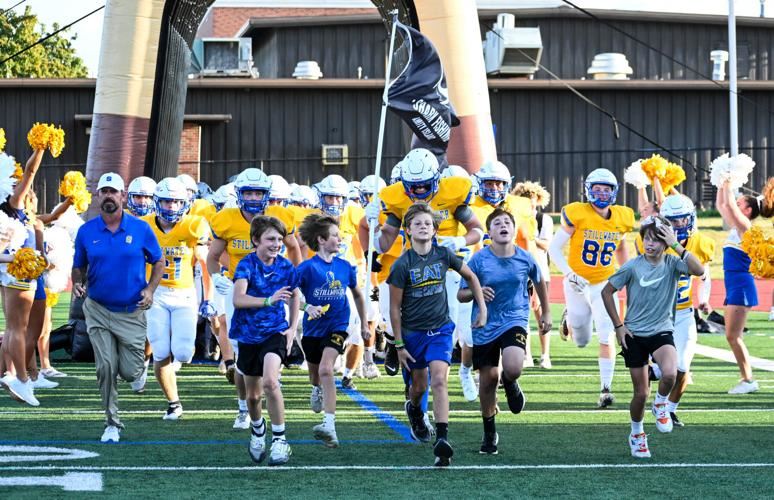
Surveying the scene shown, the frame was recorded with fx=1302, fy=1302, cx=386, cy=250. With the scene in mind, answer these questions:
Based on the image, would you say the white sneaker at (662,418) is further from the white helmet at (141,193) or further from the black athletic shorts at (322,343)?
the white helmet at (141,193)

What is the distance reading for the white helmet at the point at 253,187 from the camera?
9641mm

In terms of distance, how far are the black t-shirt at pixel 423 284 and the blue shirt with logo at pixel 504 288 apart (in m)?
0.31

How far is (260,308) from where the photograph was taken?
7957mm

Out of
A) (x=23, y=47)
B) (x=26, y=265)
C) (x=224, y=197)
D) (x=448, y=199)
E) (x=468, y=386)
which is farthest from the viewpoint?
(x=23, y=47)

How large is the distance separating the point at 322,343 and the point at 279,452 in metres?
1.17

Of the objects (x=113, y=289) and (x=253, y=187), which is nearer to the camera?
(x=113, y=289)

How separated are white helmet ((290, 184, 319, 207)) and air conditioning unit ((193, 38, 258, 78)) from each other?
17.7 m

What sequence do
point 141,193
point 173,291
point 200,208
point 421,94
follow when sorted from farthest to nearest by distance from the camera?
point 200,208
point 421,94
point 141,193
point 173,291

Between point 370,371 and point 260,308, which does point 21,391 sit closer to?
point 260,308

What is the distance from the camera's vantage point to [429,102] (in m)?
11.5

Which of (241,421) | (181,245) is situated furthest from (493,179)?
(241,421)

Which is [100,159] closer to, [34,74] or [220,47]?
[220,47]

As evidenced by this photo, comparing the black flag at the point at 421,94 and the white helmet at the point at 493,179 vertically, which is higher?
the black flag at the point at 421,94

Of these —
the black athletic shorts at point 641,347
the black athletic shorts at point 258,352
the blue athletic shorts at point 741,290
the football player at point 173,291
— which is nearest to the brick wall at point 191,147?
the football player at point 173,291
